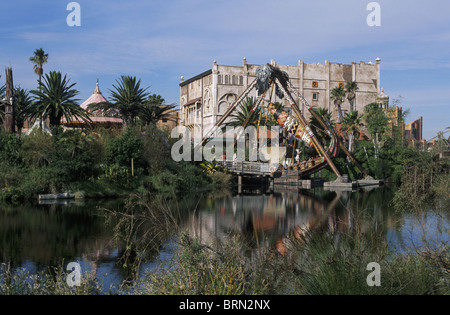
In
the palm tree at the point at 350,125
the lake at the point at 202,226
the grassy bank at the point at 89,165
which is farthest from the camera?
the palm tree at the point at 350,125

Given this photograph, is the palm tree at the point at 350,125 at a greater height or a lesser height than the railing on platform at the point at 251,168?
greater

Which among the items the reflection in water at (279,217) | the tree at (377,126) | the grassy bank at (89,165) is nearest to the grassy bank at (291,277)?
the reflection in water at (279,217)

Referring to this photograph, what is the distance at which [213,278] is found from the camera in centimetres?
783

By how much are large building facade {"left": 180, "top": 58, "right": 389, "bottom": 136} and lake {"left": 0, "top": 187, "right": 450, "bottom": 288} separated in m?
30.9

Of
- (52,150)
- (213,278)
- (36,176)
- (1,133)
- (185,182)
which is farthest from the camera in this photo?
(185,182)

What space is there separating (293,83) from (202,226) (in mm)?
48888

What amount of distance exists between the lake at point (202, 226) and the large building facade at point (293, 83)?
3085 cm

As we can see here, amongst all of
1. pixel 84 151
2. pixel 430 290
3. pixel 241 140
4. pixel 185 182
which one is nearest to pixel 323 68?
pixel 241 140

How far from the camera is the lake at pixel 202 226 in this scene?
1300 cm

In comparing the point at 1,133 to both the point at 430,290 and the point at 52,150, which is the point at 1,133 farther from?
the point at 430,290

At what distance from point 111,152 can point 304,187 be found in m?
16.7

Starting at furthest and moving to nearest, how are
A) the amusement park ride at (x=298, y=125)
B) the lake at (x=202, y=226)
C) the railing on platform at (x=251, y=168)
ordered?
the railing on platform at (x=251, y=168), the amusement park ride at (x=298, y=125), the lake at (x=202, y=226)

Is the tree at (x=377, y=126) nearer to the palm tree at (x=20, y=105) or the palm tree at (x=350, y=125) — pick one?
the palm tree at (x=350, y=125)
